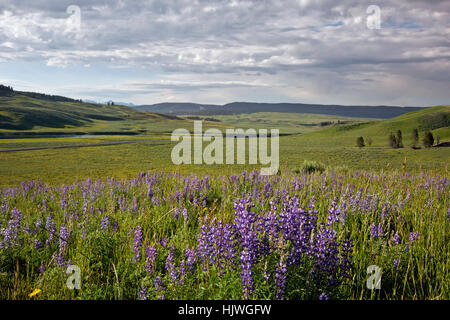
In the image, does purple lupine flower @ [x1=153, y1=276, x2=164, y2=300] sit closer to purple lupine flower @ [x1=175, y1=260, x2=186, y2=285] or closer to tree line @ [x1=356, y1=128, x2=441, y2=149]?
purple lupine flower @ [x1=175, y1=260, x2=186, y2=285]

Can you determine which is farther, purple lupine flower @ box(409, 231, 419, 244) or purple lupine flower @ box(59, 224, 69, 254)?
purple lupine flower @ box(409, 231, 419, 244)

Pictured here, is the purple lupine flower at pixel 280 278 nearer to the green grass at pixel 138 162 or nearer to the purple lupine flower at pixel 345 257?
the purple lupine flower at pixel 345 257

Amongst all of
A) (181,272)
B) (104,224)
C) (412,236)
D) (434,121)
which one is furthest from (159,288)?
(434,121)

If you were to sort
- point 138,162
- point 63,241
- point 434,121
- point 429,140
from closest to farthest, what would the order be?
1. point 63,241
2. point 138,162
3. point 429,140
4. point 434,121

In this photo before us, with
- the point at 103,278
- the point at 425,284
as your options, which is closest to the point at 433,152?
the point at 425,284

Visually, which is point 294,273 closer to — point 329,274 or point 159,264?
point 329,274

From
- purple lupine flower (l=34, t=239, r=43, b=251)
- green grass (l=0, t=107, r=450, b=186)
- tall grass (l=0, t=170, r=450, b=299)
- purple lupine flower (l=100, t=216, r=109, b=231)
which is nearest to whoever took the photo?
tall grass (l=0, t=170, r=450, b=299)

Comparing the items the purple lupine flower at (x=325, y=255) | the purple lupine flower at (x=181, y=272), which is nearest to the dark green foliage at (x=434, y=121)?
the purple lupine flower at (x=325, y=255)

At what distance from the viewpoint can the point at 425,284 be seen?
358cm

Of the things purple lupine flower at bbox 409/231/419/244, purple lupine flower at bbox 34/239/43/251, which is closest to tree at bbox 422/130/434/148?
purple lupine flower at bbox 409/231/419/244

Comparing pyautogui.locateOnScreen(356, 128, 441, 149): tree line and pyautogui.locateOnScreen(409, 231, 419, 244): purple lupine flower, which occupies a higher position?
pyautogui.locateOnScreen(356, 128, 441, 149): tree line

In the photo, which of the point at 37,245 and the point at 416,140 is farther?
the point at 416,140

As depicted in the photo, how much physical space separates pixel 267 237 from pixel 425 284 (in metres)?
2.15

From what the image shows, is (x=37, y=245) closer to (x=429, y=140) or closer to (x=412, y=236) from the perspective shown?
(x=412, y=236)
